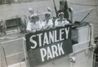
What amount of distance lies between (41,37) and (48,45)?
0.45 ft

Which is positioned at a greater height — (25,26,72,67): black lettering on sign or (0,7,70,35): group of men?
(0,7,70,35): group of men

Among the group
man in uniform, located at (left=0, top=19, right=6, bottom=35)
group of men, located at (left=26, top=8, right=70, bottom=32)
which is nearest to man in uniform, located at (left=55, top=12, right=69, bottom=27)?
group of men, located at (left=26, top=8, right=70, bottom=32)

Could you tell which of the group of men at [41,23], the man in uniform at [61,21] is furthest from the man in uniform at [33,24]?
the man in uniform at [61,21]

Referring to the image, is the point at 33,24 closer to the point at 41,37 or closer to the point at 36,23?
the point at 36,23

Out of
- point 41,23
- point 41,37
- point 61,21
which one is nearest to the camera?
point 41,37

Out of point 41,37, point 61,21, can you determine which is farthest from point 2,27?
point 61,21

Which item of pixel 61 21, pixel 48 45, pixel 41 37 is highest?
pixel 61 21

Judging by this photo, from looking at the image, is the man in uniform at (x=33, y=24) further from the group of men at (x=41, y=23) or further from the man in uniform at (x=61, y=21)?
the man in uniform at (x=61, y=21)

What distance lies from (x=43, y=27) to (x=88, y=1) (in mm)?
1449

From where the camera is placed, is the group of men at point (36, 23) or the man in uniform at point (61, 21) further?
the man in uniform at point (61, 21)

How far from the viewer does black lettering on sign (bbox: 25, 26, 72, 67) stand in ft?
6.35

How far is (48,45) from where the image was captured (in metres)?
2.05

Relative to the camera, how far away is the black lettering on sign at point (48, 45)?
6.35 feet

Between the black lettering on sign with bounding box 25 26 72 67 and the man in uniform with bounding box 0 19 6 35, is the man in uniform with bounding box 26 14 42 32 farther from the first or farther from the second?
the man in uniform with bounding box 0 19 6 35
